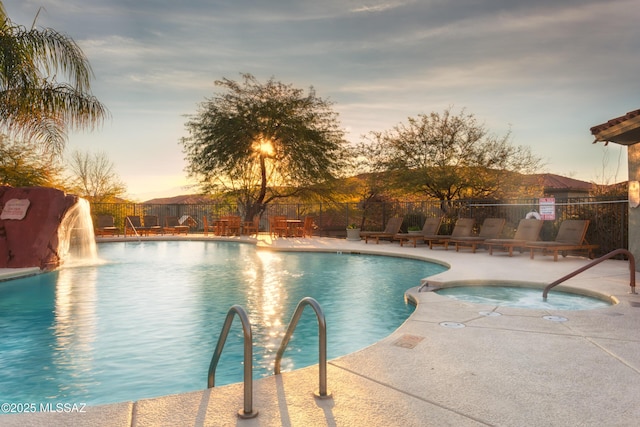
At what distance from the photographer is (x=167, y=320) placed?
6980mm

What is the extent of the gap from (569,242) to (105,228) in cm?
1914

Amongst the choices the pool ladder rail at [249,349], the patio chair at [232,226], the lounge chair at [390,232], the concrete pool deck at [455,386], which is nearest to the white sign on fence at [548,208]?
the lounge chair at [390,232]

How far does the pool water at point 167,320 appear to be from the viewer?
15.6 feet

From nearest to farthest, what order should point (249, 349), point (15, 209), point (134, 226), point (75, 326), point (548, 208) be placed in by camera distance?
point (249, 349)
point (75, 326)
point (15, 209)
point (548, 208)
point (134, 226)

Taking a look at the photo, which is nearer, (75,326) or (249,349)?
(249,349)

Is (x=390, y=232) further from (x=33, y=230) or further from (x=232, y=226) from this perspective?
(x=33, y=230)

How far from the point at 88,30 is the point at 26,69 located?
302cm

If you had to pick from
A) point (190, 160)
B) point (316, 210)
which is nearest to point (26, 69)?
point (190, 160)

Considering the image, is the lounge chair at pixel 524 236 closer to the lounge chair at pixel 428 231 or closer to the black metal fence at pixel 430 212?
the black metal fence at pixel 430 212

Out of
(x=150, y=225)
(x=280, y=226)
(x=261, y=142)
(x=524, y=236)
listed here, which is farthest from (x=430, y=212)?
(x=150, y=225)

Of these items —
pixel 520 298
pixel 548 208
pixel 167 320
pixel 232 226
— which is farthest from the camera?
pixel 232 226

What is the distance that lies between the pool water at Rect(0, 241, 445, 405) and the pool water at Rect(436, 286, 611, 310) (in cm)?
110

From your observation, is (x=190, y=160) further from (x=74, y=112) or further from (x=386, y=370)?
(x=386, y=370)

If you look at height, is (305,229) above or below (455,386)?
above
